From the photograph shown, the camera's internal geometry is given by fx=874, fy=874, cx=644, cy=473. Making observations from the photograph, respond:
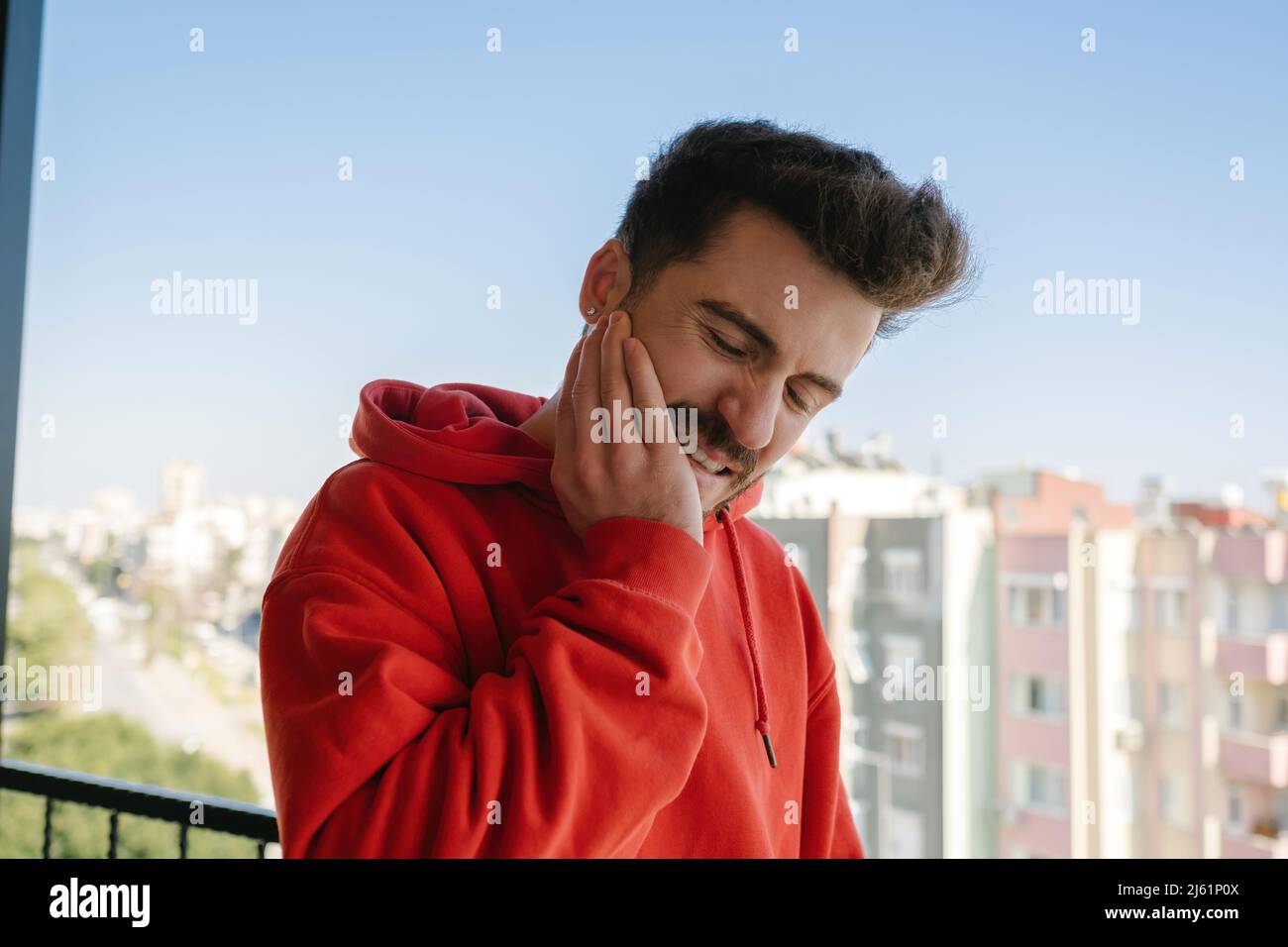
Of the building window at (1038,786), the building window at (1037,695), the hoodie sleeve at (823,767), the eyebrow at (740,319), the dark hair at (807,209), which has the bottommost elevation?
the building window at (1038,786)

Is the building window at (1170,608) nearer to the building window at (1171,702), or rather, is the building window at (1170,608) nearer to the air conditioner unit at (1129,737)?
the building window at (1171,702)

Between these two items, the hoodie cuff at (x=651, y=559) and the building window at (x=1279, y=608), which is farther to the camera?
the building window at (x=1279, y=608)

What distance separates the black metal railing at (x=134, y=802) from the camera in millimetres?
1061

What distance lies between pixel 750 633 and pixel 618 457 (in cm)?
29

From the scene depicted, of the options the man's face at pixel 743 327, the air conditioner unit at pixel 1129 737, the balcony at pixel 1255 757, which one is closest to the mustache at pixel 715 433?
the man's face at pixel 743 327

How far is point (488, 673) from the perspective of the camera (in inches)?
24.7

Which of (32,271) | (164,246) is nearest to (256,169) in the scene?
(164,246)

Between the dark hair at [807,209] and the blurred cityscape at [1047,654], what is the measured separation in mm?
4201

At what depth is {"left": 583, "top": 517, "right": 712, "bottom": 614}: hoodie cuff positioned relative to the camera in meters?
0.64

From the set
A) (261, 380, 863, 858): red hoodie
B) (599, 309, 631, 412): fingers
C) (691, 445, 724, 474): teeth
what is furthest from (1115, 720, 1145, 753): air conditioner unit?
(599, 309, 631, 412): fingers

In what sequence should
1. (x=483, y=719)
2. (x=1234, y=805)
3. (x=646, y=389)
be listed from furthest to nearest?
(x=1234, y=805) → (x=646, y=389) → (x=483, y=719)

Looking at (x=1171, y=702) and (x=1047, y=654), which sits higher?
(x=1047, y=654)

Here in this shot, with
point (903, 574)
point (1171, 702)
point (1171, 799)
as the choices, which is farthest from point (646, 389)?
point (1171, 799)

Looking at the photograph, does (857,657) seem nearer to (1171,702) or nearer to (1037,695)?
(1037,695)
